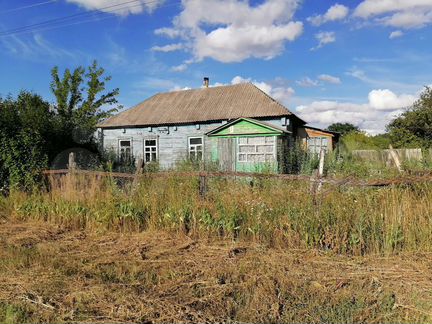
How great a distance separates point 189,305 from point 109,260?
1.76m

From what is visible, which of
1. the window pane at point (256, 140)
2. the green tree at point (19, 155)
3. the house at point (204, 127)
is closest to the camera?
the green tree at point (19, 155)

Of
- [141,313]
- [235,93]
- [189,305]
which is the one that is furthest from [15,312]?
[235,93]

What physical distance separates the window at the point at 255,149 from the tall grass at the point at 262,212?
9872mm

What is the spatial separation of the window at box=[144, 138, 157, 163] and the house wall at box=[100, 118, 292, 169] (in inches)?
8.2

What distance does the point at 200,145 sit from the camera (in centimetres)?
2172

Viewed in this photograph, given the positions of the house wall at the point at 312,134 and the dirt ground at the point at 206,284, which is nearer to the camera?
the dirt ground at the point at 206,284

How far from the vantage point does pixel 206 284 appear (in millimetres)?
3867

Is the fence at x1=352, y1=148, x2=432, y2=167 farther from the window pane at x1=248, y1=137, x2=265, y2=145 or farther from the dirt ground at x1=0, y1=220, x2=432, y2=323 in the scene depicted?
the window pane at x1=248, y1=137, x2=265, y2=145

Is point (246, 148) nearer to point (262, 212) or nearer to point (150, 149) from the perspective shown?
point (150, 149)

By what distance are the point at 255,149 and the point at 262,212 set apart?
11.4m

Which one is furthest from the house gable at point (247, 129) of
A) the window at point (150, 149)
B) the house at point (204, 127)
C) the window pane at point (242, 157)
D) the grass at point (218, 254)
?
the grass at point (218, 254)

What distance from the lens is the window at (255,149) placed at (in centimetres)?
1650

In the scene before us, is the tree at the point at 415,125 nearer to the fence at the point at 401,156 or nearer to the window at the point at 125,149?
the fence at the point at 401,156

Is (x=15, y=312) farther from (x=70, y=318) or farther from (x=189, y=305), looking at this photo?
(x=189, y=305)
